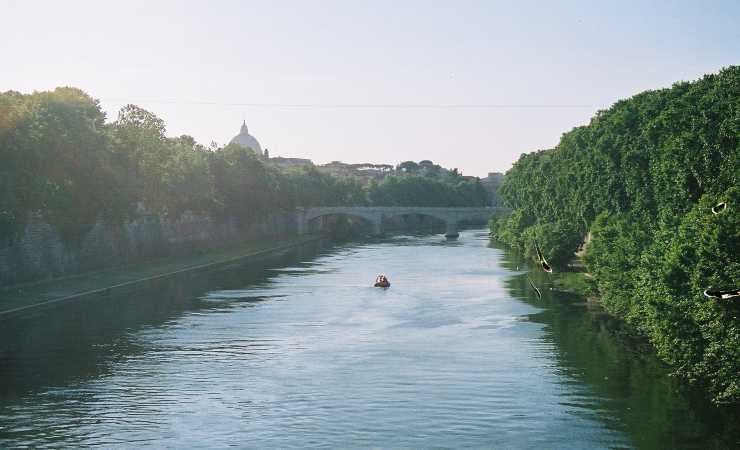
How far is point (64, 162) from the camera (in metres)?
66.9

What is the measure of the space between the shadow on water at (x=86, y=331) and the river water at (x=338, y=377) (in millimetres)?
151

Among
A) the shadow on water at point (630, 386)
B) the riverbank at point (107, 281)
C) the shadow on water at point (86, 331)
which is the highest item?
the riverbank at point (107, 281)

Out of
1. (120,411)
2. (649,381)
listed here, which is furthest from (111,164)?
(649,381)

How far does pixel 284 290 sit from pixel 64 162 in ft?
58.4

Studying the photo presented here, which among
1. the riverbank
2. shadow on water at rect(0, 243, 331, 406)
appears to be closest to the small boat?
shadow on water at rect(0, 243, 331, 406)

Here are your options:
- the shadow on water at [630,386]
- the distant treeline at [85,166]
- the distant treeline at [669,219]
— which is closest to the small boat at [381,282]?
the distant treeline at [669,219]

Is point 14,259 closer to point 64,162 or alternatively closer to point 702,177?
point 64,162

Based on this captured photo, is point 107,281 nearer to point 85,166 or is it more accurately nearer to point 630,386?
point 85,166

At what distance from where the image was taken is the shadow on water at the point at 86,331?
38656mm

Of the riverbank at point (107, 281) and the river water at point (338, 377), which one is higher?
the riverbank at point (107, 281)

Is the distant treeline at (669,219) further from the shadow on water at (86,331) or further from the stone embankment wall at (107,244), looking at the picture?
the stone embankment wall at (107,244)

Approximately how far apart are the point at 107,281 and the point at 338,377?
35541 millimetres

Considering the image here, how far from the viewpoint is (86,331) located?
4916 centimetres

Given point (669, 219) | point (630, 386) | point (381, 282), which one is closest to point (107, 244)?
point (381, 282)
